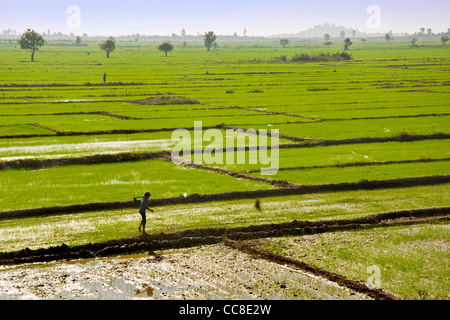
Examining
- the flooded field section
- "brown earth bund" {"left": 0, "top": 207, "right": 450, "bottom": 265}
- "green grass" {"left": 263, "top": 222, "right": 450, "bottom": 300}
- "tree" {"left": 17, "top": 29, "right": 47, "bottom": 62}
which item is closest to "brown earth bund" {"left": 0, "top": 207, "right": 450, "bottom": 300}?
"brown earth bund" {"left": 0, "top": 207, "right": 450, "bottom": 265}

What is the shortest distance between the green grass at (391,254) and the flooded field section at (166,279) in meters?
0.93

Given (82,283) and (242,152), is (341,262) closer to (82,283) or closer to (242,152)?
(82,283)

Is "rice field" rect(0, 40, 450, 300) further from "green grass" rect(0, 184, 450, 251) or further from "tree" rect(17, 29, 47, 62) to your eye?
"tree" rect(17, 29, 47, 62)

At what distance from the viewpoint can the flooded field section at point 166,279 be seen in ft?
35.5

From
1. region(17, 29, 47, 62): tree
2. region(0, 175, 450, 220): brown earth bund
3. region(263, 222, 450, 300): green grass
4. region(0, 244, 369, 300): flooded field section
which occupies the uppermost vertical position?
region(17, 29, 47, 62): tree

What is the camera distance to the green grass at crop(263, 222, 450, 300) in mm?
11273

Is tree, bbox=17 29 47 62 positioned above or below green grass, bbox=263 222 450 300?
above

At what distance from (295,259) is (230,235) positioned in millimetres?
2196

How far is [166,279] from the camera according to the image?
37.9ft

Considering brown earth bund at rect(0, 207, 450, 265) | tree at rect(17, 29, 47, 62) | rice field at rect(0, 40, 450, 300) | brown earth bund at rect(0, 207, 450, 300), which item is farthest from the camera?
tree at rect(17, 29, 47, 62)

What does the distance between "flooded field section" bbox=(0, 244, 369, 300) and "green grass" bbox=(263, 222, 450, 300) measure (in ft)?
3.04

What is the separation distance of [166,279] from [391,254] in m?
5.72

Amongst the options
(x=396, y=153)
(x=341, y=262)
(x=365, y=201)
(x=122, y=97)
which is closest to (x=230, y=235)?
(x=341, y=262)

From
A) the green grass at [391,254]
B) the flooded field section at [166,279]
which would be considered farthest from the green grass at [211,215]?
the green grass at [391,254]
